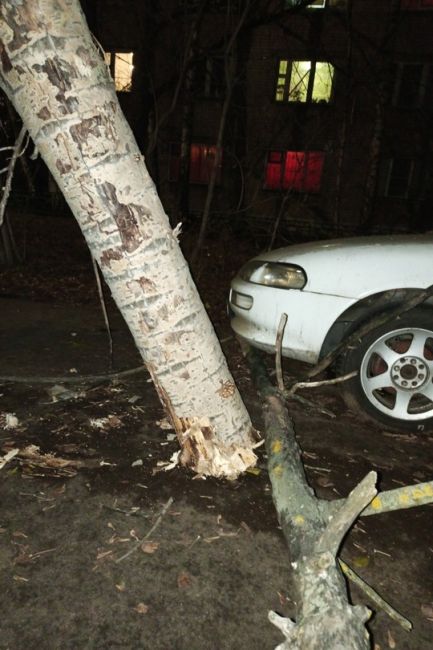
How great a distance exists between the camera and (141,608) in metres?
1.84

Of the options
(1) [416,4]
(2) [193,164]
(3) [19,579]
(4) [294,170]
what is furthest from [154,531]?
(1) [416,4]

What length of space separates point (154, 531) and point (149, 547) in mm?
100

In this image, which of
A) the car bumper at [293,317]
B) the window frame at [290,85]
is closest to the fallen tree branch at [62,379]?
the car bumper at [293,317]

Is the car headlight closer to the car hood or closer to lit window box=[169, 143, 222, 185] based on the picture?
the car hood

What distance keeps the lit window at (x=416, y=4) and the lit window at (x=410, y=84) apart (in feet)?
5.83

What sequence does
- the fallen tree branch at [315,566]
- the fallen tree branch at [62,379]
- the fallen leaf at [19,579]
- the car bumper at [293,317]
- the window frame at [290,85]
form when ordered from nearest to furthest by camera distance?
the fallen tree branch at [315,566]
the fallen leaf at [19,579]
the car bumper at [293,317]
the fallen tree branch at [62,379]
the window frame at [290,85]

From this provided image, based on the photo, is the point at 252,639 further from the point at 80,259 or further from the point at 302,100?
the point at 302,100

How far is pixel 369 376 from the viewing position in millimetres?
3432

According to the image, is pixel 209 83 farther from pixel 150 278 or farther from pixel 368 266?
pixel 150 278

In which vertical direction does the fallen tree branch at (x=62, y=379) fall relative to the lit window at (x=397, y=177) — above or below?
below

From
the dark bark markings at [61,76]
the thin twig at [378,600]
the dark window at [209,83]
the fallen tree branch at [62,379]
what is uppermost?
the dark window at [209,83]

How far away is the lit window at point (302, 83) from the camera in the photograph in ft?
57.8

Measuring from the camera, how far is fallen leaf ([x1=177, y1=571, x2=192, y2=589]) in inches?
77.2

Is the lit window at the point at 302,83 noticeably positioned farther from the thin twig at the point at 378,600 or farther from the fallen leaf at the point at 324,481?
the thin twig at the point at 378,600
